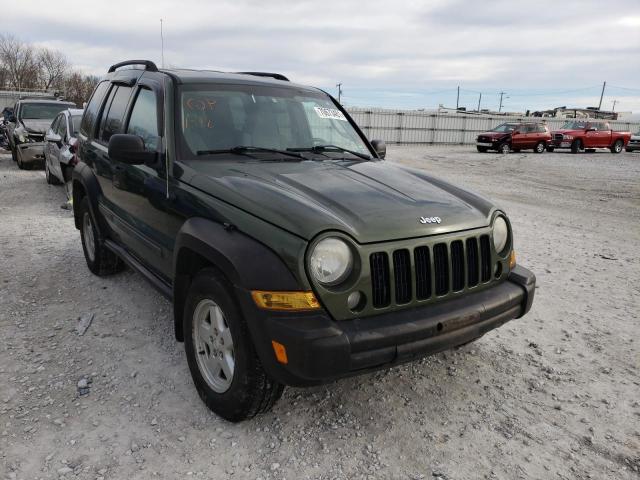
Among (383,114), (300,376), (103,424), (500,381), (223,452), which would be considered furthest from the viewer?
(383,114)

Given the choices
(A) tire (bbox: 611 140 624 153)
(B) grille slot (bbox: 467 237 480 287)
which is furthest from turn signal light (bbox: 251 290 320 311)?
(A) tire (bbox: 611 140 624 153)

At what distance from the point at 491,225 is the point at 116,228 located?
9.99 ft

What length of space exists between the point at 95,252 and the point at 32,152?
8.93 meters

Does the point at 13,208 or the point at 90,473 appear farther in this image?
the point at 13,208

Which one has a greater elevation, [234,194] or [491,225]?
[234,194]

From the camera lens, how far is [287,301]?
2.25 meters

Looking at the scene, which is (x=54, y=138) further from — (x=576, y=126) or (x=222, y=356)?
(x=576, y=126)

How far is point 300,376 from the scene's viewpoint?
223 cm

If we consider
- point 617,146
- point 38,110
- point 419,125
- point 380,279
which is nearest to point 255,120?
point 380,279

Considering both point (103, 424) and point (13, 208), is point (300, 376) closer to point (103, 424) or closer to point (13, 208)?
point (103, 424)

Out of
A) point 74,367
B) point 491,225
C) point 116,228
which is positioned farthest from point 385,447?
point 116,228

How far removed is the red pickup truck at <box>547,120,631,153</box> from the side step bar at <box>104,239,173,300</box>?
2598cm

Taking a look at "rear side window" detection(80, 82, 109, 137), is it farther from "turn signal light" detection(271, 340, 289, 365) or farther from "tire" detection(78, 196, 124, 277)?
"turn signal light" detection(271, 340, 289, 365)

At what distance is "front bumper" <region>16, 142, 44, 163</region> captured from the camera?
39.2 ft
